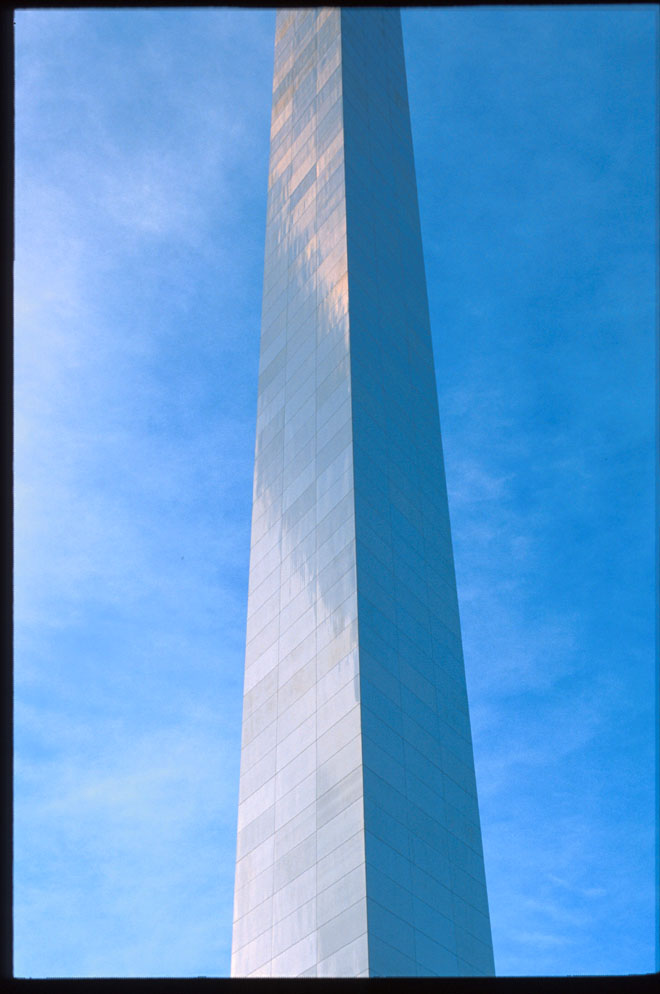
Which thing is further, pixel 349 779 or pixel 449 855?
pixel 449 855

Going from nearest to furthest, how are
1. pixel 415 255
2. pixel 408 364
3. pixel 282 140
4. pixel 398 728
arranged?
pixel 398 728, pixel 408 364, pixel 415 255, pixel 282 140

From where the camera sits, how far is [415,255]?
49969 millimetres

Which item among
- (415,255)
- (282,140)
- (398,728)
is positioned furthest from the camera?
(282,140)

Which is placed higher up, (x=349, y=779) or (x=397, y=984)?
(x=349, y=779)

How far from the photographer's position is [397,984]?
3371 millimetres

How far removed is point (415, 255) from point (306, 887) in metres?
29.9

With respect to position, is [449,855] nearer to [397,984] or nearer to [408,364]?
[408,364]

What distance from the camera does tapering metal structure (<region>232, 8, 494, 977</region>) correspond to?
97.0 ft

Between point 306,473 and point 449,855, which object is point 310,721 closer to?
point 449,855

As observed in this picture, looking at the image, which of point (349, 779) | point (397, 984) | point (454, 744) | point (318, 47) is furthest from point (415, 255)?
point (397, 984)

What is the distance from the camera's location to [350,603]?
32906 mm

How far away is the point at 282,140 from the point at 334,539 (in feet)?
86.4

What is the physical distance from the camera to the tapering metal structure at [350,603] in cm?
2958

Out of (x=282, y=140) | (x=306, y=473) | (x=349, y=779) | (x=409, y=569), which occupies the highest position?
(x=282, y=140)
